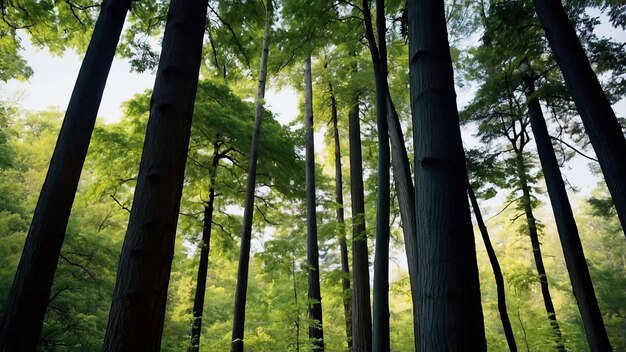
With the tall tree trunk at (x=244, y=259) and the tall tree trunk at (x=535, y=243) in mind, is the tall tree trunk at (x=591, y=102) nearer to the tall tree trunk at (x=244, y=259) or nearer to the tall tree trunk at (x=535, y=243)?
the tall tree trunk at (x=244, y=259)

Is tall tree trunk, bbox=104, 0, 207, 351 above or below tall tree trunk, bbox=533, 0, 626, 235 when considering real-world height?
below

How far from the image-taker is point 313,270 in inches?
342

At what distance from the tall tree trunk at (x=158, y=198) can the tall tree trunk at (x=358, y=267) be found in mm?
6228

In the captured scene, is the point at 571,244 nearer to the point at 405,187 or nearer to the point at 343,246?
the point at 405,187

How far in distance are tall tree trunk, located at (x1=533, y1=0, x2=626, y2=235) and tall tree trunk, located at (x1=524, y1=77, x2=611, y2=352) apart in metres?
3.07

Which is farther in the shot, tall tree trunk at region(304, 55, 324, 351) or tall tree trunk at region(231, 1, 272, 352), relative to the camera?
tall tree trunk at region(304, 55, 324, 351)

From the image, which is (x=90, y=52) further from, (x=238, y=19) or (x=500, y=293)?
(x=500, y=293)

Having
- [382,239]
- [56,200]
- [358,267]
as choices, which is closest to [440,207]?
[382,239]

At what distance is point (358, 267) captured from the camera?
27.2 feet

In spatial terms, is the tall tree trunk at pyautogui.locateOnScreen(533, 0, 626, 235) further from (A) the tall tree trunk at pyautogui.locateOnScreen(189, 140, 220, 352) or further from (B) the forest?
(A) the tall tree trunk at pyautogui.locateOnScreen(189, 140, 220, 352)

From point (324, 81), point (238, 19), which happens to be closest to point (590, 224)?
point (324, 81)

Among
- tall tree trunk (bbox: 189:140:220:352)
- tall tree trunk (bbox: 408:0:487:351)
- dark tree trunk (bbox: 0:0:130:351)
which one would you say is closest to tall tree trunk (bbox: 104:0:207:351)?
dark tree trunk (bbox: 0:0:130:351)

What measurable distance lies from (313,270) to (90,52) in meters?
6.79

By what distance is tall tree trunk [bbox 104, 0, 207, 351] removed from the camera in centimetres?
184
